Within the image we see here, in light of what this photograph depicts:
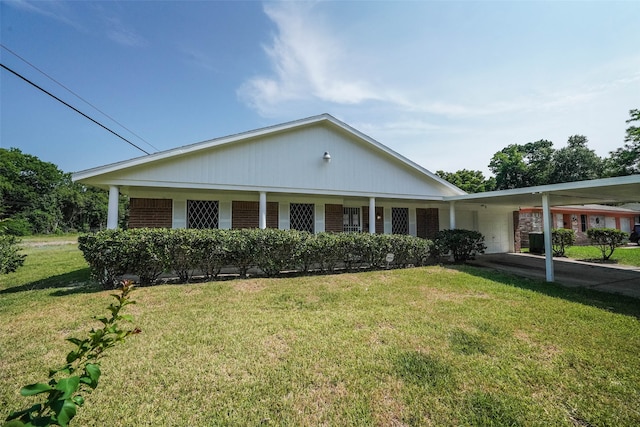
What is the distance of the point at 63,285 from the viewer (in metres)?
7.54

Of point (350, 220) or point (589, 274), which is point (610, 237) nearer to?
point (589, 274)

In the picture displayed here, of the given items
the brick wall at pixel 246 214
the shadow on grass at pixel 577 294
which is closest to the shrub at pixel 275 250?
the brick wall at pixel 246 214

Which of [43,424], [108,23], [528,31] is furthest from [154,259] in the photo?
[528,31]

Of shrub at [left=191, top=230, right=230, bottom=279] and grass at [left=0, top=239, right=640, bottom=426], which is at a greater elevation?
shrub at [left=191, top=230, right=230, bottom=279]

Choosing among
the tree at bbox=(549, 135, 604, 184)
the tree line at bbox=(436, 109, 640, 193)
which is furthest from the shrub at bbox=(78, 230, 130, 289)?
the tree at bbox=(549, 135, 604, 184)

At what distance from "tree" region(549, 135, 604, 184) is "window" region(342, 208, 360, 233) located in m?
31.1

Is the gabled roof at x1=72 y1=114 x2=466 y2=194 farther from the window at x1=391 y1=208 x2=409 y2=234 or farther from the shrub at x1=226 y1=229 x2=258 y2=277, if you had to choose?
the shrub at x1=226 y1=229 x2=258 y2=277

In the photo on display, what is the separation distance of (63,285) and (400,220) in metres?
12.6

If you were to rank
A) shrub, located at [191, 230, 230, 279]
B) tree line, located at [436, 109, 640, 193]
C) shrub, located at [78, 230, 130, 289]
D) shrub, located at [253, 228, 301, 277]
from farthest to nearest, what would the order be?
1. tree line, located at [436, 109, 640, 193]
2. shrub, located at [253, 228, 301, 277]
3. shrub, located at [191, 230, 230, 279]
4. shrub, located at [78, 230, 130, 289]

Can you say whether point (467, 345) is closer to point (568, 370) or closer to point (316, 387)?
point (568, 370)

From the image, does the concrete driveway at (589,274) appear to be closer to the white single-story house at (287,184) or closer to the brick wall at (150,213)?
the white single-story house at (287,184)

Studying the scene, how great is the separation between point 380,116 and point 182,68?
27.2 ft

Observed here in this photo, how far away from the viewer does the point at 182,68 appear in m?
11.3

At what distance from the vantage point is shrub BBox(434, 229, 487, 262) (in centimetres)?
1113
